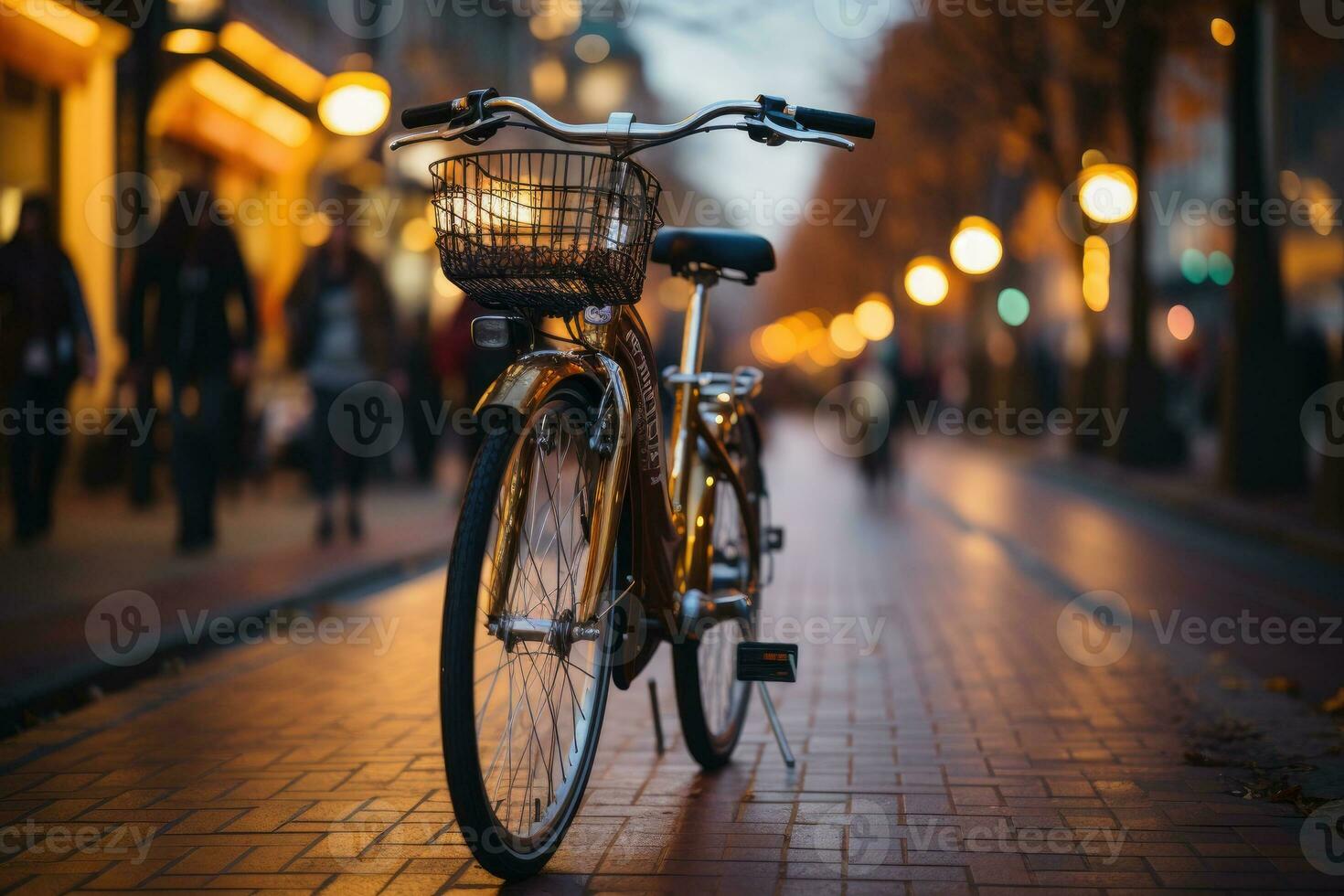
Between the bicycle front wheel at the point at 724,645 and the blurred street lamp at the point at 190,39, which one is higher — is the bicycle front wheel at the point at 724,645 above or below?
below

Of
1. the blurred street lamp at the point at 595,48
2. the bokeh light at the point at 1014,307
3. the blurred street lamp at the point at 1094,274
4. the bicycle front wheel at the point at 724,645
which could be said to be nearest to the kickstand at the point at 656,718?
the bicycle front wheel at the point at 724,645

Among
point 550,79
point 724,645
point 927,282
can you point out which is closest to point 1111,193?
point 927,282

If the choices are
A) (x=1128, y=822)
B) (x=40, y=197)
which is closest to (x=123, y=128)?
(x=40, y=197)

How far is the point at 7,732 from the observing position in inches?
220

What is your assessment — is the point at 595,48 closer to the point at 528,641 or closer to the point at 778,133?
the point at 778,133

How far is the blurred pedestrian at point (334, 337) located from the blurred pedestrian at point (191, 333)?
87 cm

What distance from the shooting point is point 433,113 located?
4.19m

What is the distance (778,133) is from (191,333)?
6.68 m

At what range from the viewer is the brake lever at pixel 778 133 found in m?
4.10

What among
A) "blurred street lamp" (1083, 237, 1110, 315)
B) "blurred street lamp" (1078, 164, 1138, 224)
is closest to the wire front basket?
"blurred street lamp" (1078, 164, 1138, 224)

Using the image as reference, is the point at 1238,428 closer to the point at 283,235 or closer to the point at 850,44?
the point at 283,235

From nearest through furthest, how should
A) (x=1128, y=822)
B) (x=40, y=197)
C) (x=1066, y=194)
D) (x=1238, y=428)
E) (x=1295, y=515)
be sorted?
(x=1128, y=822)
(x=40, y=197)
(x=1295, y=515)
(x=1238, y=428)
(x=1066, y=194)

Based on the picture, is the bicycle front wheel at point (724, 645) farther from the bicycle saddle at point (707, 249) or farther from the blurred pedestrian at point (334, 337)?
the blurred pedestrian at point (334, 337)

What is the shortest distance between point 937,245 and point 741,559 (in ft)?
127
